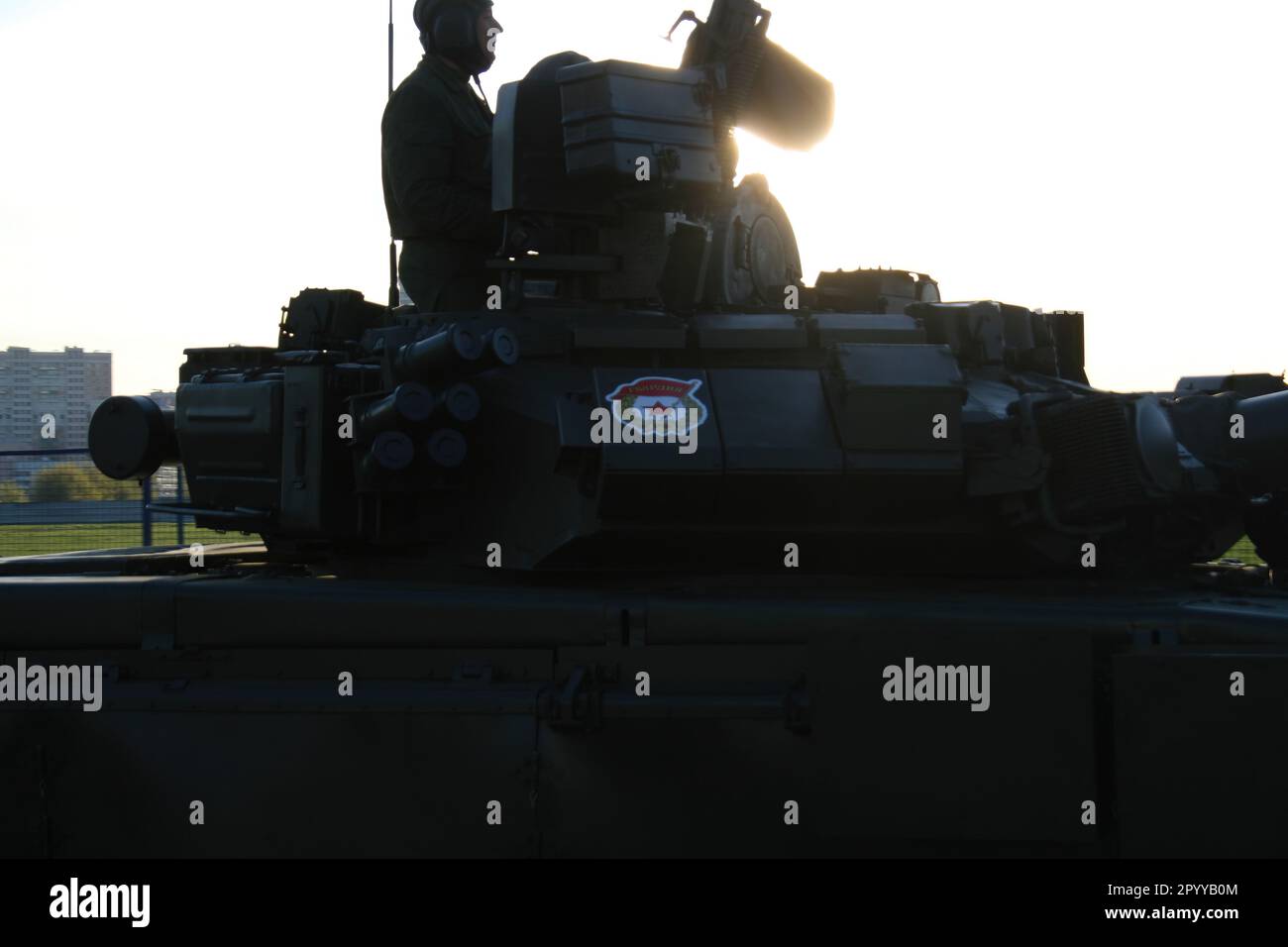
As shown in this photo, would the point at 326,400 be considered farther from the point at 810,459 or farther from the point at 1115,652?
the point at 1115,652

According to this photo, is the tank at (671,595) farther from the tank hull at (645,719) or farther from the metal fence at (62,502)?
the metal fence at (62,502)

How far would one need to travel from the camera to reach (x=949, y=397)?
22.4ft

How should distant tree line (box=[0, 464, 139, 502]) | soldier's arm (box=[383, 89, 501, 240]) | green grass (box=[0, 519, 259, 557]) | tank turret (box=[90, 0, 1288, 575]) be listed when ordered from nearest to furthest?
tank turret (box=[90, 0, 1288, 575]) < soldier's arm (box=[383, 89, 501, 240]) < distant tree line (box=[0, 464, 139, 502]) < green grass (box=[0, 519, 259, 557])

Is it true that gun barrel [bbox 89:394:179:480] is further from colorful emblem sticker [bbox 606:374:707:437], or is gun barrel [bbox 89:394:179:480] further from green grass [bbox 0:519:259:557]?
green grass [bbox 0:519:259:557]

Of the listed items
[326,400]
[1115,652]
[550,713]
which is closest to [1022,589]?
[1115,652]

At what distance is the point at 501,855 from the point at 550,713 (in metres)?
0.72

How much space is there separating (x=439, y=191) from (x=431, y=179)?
93 millimetres

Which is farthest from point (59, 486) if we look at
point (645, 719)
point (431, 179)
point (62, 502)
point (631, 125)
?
point (645, 719)

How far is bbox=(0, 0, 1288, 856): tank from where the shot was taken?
625cm

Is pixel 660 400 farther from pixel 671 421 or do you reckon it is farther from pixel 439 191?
pixel 439 191

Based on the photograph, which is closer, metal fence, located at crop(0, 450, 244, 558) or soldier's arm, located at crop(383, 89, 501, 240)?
soldier's arm, located at crop(383, 89, 501, 240)

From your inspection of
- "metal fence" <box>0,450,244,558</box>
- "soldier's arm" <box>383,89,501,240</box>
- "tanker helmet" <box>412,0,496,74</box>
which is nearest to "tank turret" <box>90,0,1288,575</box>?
"soldier's arm" <box>383,89,501,240</box>

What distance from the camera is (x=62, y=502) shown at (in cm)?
2088

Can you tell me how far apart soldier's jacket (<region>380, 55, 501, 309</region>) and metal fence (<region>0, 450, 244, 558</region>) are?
37.4 ft
